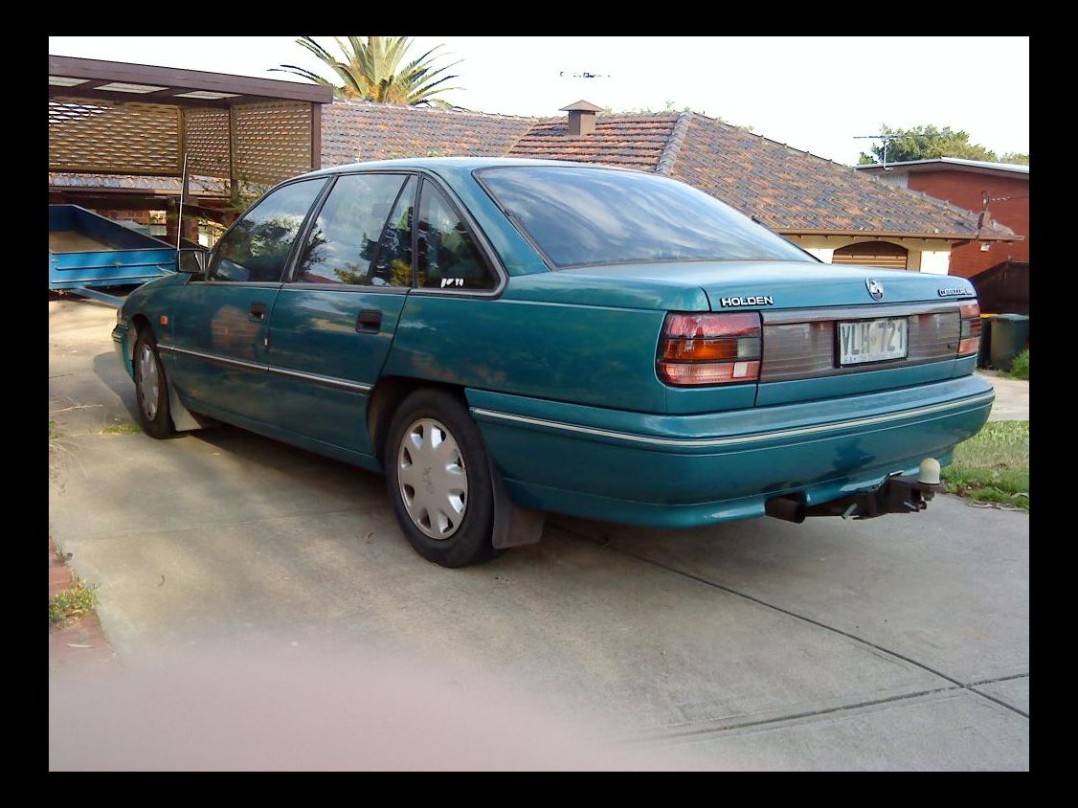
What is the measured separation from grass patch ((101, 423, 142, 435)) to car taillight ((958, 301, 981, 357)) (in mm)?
4966

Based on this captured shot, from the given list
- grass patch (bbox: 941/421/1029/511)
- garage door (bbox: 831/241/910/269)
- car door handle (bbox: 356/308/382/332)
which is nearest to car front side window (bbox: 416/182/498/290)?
car door handle (bbox: 356/308/382/332)

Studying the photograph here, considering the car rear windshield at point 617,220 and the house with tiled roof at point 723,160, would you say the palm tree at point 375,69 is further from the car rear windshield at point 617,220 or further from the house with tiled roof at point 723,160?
the car rear windshield at point 617,220

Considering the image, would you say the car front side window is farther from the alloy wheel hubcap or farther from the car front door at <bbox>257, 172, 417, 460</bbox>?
the alloy wheel hubcap

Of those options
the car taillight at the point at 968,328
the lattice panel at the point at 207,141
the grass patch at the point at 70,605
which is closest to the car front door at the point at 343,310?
the grass patch at the point at 70,605

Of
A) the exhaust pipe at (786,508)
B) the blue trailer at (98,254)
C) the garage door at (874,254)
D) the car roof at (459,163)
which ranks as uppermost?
the garage door at (874,254)

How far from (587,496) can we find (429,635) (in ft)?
2.42

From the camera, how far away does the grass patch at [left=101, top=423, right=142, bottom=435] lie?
6.91 metres

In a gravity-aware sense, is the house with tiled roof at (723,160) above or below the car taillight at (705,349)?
above

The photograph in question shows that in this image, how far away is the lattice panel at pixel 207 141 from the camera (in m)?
14.5

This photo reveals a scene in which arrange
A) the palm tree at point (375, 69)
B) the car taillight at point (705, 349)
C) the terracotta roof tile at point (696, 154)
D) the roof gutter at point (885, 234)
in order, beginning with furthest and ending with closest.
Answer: the palm tree at point (375, 69)
the terracotta roof tile at point (696, 154)
the roof gutter at point (885, 234)
the car taillight at point (705, 349)

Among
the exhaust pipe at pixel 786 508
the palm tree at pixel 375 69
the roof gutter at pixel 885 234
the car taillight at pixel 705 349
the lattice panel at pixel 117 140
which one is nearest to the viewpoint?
the car taillight at pixel 705 349

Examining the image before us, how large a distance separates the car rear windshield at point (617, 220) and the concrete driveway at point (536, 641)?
4.31ft

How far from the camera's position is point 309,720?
3189 millimetres
